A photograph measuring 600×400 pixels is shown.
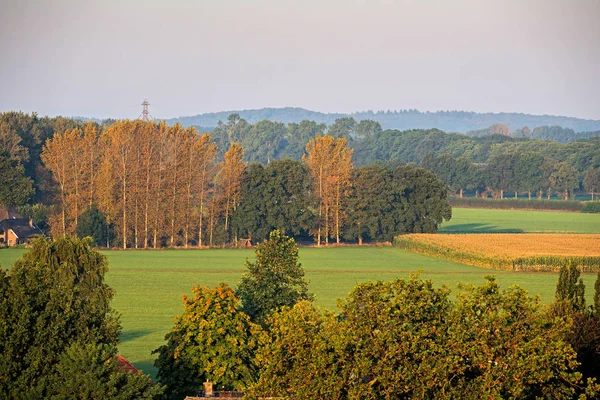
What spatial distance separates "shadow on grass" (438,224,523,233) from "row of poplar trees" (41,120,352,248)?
18.4 metres

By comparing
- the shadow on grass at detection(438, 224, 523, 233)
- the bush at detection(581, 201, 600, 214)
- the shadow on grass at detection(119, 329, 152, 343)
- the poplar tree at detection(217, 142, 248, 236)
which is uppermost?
the poplar tree at detection(217, 142, 248, 236)

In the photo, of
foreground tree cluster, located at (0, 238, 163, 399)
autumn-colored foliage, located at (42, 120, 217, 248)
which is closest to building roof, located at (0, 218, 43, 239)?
autumn-colored foliage, located at (42, 120, 217, 248)

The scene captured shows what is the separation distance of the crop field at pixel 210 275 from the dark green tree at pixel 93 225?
2907mm

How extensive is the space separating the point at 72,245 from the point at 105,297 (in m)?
2.18

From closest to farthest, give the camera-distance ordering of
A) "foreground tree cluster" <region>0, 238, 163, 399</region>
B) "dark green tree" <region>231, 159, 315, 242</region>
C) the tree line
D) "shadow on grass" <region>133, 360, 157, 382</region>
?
"foreground tree cluster" <region>0, 238, 163, 399</region> → "shadow on grass" <region>133, 360, 157, 382</region> → "dark green tree" <region>231, 159, 315, 242</region> → the tree line

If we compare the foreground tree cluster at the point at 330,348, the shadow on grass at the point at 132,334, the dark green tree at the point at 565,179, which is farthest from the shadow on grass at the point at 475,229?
the foreground tree cluster at the point at 330,348

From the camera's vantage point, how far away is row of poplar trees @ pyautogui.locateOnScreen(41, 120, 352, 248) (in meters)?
80.0

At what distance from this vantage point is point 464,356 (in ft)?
67.0

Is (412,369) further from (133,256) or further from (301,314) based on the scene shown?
(133,256)

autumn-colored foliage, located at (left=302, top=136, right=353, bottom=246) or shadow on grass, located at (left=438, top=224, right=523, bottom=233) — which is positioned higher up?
autumn-colored foliage, located at (left=302, top=136, right=353, bottom=246)

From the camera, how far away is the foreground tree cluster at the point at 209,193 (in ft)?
263

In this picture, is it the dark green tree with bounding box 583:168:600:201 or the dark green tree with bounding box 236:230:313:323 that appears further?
the dark green tree with bounding box 583:168:600:201

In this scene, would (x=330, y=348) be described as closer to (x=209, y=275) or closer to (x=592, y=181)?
(x=209, y=275)

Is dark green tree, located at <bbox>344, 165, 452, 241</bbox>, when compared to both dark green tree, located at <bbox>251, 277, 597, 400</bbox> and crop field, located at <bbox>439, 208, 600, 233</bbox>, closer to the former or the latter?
crop field, located at <bbox>439, 208, 600, 233</bbox>
